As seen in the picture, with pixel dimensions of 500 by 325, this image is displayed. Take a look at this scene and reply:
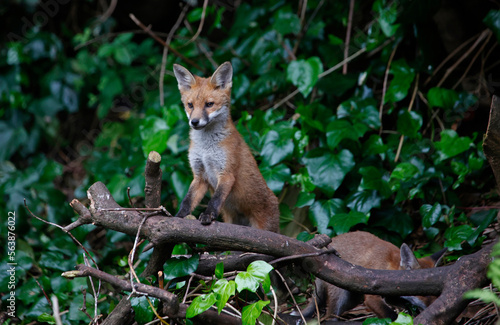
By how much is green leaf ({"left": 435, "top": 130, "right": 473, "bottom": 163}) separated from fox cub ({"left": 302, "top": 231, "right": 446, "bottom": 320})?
156 cm

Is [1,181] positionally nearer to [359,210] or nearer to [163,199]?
[163,199]

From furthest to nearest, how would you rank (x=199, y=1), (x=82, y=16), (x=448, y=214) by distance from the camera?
(x=82, y=16) → (x=199, y=1) → (x=448, y=214)

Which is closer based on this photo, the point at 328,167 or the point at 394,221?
the point at 394,221

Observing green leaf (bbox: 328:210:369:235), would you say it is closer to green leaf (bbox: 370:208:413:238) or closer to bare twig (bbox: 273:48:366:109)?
green leaf (bbox: 370:208:413:238)

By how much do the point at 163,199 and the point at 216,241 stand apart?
2.81 metres

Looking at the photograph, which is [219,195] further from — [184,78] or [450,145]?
[450,145]

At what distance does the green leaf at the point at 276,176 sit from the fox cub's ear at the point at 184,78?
4.28 feet

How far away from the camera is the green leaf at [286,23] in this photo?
21.9 feet

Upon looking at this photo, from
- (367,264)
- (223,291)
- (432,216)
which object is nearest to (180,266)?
(223,291)

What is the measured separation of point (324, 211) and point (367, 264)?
1.14 meters

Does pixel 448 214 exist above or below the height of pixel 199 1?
below

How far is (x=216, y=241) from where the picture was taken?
340cm

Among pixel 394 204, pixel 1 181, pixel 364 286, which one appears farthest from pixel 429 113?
pixel 1 181

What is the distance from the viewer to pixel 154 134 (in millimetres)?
6098
